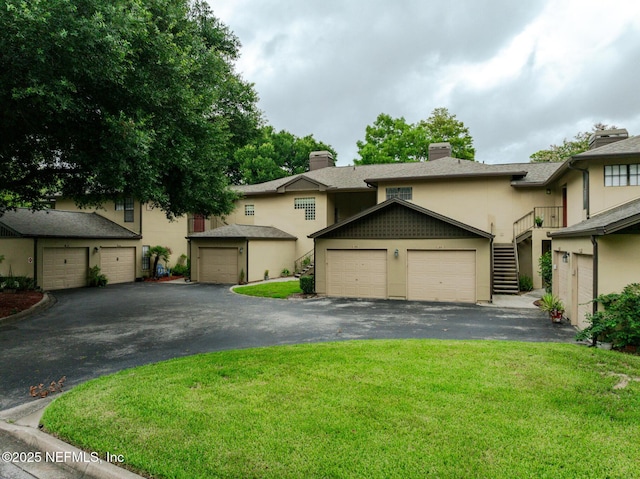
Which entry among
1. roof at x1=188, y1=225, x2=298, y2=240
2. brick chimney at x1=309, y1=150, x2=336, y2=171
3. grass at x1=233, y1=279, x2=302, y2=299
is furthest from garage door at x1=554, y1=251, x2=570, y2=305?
brick chimney at x1=309, y1=150, x2=336, y2=171

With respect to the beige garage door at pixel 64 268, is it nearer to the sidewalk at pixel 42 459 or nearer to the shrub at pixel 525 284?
the sidewalk at pixel 42 459

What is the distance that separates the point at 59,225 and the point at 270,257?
1162 centimetres

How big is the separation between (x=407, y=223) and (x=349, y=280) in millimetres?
3512

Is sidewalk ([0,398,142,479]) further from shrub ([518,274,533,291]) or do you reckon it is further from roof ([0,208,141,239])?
shrub ([518,274,533,291])

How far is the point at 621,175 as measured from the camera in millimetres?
12805

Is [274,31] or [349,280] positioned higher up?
[274,31]

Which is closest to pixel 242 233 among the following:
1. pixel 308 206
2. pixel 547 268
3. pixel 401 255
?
pixel 308 206

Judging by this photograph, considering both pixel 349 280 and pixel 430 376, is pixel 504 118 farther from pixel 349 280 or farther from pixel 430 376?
pixel 430 376

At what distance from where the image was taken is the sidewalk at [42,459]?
11.7 ft

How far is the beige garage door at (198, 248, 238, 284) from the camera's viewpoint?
21.8 metres

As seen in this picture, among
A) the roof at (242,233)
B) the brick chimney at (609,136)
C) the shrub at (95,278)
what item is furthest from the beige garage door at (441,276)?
the shrub at (95,278)

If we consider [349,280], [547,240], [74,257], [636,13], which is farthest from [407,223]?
[74,257]

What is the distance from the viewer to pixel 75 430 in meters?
4.18

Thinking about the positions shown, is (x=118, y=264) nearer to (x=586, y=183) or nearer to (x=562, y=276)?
(x=562, y=276)
